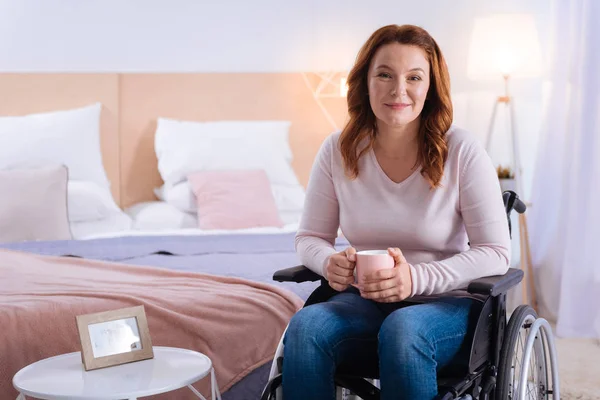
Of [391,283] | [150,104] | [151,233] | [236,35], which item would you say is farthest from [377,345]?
[236,35]

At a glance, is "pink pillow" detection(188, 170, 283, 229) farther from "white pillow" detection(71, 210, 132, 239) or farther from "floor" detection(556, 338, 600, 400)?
"floor" detection(556, 338, 600, 400)

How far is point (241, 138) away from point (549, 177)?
56.2 inches

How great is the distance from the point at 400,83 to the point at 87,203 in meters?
1.98

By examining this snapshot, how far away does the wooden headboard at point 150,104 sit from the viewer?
3992mm

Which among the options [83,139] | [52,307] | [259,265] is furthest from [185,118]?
[52,307]

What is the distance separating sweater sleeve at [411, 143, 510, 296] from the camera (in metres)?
1.77

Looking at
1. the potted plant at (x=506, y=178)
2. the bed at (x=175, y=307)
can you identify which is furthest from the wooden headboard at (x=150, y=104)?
the bed at (x=175, y=307)

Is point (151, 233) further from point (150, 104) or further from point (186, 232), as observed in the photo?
point (150, 104)

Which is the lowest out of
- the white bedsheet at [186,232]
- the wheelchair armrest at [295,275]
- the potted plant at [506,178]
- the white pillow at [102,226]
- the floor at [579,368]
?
the floor at [579,368]

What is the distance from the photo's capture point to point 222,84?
4.16m

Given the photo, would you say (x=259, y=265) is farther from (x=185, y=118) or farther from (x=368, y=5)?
(x=368, y=5)

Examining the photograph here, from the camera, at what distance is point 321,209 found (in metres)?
2.01

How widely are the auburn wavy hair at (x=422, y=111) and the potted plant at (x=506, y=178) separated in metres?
2.09

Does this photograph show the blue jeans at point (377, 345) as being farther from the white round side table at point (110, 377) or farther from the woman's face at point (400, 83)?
the woman's face at point (400, 83)
